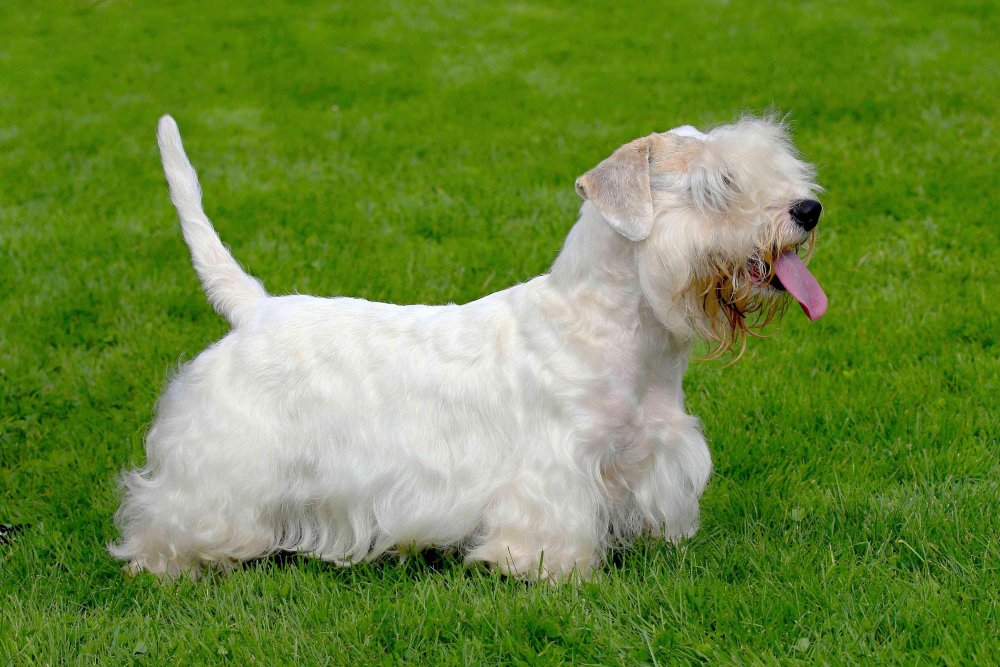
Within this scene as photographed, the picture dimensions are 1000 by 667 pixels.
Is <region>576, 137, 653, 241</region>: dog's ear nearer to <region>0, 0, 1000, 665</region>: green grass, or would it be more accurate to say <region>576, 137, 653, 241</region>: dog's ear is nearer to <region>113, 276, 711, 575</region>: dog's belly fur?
<region>113, 276, 711, 575</region>: dog's belly fur

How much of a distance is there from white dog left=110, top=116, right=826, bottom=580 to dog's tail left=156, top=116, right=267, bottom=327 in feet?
0.03

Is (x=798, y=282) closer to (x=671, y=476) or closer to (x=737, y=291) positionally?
(x=737, y=291)

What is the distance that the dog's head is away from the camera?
350cm

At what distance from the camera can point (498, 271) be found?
22.9 feet

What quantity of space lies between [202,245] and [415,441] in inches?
52.6

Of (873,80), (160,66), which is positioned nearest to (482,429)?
(873,80)

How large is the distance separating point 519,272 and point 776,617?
12.8ft

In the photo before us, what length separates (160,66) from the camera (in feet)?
41.3

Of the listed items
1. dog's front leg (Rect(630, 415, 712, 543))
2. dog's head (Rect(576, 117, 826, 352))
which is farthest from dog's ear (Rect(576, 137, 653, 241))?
dog's front leg (Rect(630, 415, 712, 543))

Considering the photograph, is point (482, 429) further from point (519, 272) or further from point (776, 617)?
point (519, 272)

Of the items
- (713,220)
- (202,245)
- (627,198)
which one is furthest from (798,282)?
(202,245)

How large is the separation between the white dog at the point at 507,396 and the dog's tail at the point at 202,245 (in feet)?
0.03

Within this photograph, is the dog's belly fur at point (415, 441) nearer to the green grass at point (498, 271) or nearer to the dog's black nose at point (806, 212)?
the green grass at point (498, 271)

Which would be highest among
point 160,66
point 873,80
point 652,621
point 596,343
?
point 596,343
